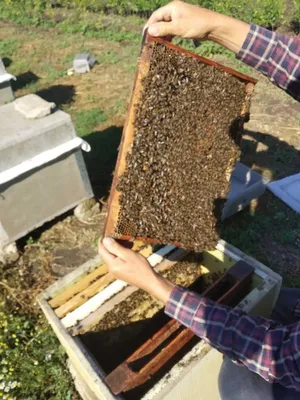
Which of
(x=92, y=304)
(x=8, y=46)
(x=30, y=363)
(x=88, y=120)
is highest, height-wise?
(x=92, y=304)

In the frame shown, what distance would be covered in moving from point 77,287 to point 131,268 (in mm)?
765

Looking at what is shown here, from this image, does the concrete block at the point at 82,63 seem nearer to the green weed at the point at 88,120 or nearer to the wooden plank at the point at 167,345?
the green weed at the point at 88,120

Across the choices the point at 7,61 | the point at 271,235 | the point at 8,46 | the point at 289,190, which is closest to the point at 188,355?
the point at 271,235

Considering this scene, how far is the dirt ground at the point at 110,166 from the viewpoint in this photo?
12.3 feet

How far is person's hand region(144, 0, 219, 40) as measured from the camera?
1915mm

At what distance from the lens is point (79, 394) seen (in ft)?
9.22

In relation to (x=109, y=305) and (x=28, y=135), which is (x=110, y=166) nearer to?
(x=28, y=135)

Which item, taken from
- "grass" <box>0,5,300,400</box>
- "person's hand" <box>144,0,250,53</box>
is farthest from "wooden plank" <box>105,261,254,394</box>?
"person's hand" <box>144,0,250,53</box>

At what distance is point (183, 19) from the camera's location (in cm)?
198

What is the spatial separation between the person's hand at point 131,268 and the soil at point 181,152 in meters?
0.09

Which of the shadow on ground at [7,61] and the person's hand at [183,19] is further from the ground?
the person's hand at [183,19]

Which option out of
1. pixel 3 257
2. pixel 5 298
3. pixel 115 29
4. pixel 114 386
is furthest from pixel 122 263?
pixel 115 29

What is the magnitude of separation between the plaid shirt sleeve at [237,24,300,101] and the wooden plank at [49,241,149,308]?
170cm

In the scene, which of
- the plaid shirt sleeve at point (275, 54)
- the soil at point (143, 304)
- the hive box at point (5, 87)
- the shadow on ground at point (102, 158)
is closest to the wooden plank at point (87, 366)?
the soil at point (143, 304)
